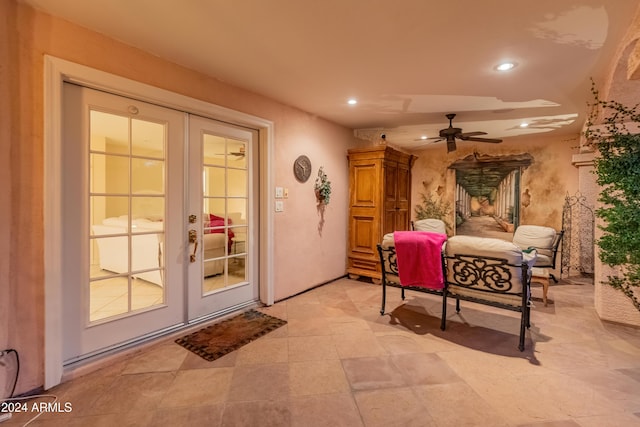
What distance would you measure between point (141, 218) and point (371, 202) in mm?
A: 2966

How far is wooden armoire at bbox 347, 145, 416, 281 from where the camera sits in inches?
166

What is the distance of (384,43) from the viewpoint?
2096 millimetres

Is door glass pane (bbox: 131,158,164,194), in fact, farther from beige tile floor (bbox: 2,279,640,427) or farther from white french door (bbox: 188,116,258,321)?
beige tile floor (bbox: 2,279,640,427)

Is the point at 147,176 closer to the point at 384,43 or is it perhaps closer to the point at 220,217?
the point at 220,217

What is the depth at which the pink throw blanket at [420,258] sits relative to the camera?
263 centimetres

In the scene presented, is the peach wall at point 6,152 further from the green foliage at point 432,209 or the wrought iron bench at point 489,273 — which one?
the green foliage at point 432,209

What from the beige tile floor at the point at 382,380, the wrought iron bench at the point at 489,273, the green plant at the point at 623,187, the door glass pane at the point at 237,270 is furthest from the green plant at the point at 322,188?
the green plant at the point at 623,187

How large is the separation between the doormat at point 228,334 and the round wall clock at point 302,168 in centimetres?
170

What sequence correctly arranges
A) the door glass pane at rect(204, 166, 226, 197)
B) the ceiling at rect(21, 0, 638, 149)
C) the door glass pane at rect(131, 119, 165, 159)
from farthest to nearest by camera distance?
the door glass pane at rect(204, 166, 226, 197)
the door glass pane at rect(131, 119, 165, 159)
the ceiling at rect(21, 0, 638, 149)

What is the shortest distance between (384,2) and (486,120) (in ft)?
10.1

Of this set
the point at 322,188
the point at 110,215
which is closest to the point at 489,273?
the point at 322,188

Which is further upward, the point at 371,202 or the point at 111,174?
the point at 111,174

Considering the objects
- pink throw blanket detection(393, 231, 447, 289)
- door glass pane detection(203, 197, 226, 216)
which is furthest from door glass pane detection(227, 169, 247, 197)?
pink throw blanket detection(393, 231, 447, 289)

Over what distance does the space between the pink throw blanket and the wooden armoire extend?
1406 mm
